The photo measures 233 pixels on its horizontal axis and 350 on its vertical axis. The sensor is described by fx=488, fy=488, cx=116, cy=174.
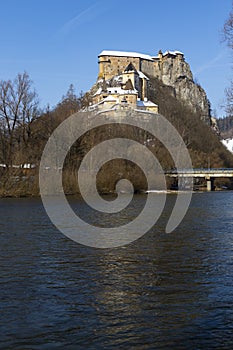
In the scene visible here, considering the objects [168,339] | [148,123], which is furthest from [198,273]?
[148,123]

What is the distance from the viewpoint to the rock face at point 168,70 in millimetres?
141000

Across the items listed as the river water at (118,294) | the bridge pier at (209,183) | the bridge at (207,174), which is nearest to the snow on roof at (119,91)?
the bridge at (207,174)

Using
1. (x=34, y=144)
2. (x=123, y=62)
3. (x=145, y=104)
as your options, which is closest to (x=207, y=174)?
(x=34, y=144)

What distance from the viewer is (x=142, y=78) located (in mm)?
132250

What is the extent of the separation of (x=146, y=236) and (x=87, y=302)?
9.46 metres

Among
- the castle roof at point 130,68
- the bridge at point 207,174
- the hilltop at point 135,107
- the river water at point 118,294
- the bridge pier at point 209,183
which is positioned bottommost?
the river water at point 118,294

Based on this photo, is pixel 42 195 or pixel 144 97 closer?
pixel 42 195

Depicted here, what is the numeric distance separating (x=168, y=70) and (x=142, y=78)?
58.3ft

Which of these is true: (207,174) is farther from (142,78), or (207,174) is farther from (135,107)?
(142,78)

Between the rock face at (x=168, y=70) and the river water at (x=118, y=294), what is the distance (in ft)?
409

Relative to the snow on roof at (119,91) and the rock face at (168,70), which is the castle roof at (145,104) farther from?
the rock face at (168,70)

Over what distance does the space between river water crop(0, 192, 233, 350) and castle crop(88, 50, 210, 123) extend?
10390 centimetres

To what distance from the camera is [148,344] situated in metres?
7.62

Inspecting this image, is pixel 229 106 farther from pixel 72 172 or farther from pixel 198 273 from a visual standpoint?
pixel 72 172
